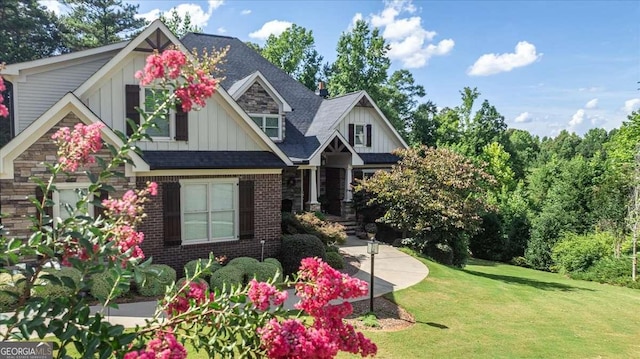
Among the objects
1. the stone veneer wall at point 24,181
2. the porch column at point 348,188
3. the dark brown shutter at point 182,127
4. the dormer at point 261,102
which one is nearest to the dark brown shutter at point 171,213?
the dark brown shutter at point 182,127

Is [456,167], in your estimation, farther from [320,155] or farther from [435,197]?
[320,155]

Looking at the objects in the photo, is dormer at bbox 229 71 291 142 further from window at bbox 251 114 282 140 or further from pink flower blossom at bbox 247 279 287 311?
pink flower blossom at bbox 247 279 287 311

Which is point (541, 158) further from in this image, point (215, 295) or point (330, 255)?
point (215, 295)

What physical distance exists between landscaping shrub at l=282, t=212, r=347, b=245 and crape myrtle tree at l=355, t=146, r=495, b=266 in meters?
2.68

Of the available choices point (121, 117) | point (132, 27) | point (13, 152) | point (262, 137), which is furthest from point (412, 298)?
point (132, 27)

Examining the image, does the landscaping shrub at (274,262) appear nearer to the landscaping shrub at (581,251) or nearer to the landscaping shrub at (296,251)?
the landscaping shrub at (296,251)

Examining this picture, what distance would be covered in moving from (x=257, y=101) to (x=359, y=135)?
20.5ft

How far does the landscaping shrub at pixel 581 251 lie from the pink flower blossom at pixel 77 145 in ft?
78.6

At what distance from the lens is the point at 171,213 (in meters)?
12.1

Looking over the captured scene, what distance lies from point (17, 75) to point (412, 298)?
1274 cm

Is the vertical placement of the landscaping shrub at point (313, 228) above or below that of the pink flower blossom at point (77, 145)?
below

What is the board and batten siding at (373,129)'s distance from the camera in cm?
2266

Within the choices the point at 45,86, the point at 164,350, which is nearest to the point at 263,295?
the point at 164,350

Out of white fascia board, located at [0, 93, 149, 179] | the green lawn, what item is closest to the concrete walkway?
the green lawn
